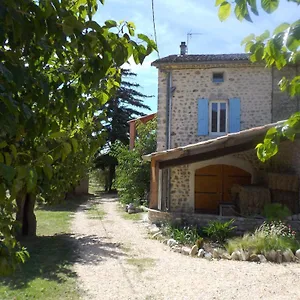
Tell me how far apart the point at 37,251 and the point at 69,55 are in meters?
8.31

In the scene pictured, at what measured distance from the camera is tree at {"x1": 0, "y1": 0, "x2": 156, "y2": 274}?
148 centimetres

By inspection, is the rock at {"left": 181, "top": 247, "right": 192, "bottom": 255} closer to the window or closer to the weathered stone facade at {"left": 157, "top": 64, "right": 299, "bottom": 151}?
the weathered stone facade at {"left": 157, "top": 64, "right": 299, "bottom": 151}

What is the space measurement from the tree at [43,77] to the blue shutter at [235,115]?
524 inches

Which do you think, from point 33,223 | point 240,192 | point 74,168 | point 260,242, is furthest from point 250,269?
point 33,223

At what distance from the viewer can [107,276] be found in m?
7.45

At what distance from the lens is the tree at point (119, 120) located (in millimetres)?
33781

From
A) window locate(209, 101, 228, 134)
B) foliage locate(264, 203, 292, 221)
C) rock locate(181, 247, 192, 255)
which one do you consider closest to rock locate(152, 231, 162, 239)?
rock locate(181, 247, 192, 255)

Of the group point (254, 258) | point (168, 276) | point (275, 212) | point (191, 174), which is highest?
point (191, 174)

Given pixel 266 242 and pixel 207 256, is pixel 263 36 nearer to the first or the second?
pixel 207 256

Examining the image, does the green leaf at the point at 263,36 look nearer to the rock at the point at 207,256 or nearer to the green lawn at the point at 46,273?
the green lawn at the point at 46,273

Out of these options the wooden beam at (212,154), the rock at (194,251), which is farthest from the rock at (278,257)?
the wooden beam at (212,154)

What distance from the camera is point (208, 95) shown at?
15609 mm

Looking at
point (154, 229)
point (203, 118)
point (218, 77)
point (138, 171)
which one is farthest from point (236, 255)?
point (138, 171)

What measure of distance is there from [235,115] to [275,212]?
4.64m
